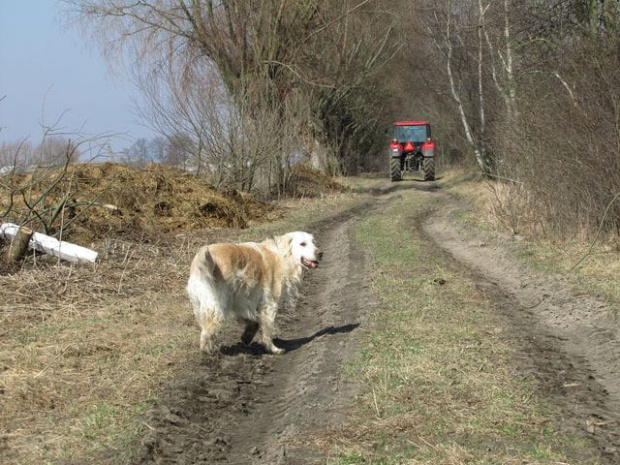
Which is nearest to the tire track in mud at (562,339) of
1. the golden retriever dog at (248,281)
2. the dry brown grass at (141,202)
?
the golden retriever dog at (248,281)

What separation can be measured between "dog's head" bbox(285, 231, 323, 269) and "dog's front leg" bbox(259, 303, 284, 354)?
63 cm

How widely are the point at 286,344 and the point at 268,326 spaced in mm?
516

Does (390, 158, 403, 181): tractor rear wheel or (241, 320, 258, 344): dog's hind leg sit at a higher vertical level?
(390, 158, 403, 181): tractor rear wheel

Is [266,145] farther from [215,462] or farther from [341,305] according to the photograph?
[215,462]

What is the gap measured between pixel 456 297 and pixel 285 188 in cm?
1732

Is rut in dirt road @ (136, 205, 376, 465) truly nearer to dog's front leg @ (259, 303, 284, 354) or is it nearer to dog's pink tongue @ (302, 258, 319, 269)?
dog's front leg @ (259, 303, 284, 354)

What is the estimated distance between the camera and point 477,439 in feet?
17.1

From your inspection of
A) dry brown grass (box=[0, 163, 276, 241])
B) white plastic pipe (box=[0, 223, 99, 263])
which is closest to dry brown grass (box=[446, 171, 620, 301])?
dry brown grass (box=[0, 163, 276, 241])

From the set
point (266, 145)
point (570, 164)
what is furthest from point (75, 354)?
point (266, 145)

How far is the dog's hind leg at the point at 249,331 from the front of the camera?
334 inches

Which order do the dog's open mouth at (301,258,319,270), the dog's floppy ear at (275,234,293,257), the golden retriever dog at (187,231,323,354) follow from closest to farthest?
the golden retriever dog at (187,231,323,354)
the dog's open mouth at (301,258,319,270)
the dog's floppy ear at (275,234,293,257)

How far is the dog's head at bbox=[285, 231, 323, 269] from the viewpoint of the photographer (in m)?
8.47

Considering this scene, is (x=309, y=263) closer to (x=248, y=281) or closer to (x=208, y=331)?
(x=248, y=281)

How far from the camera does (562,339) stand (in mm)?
8633
